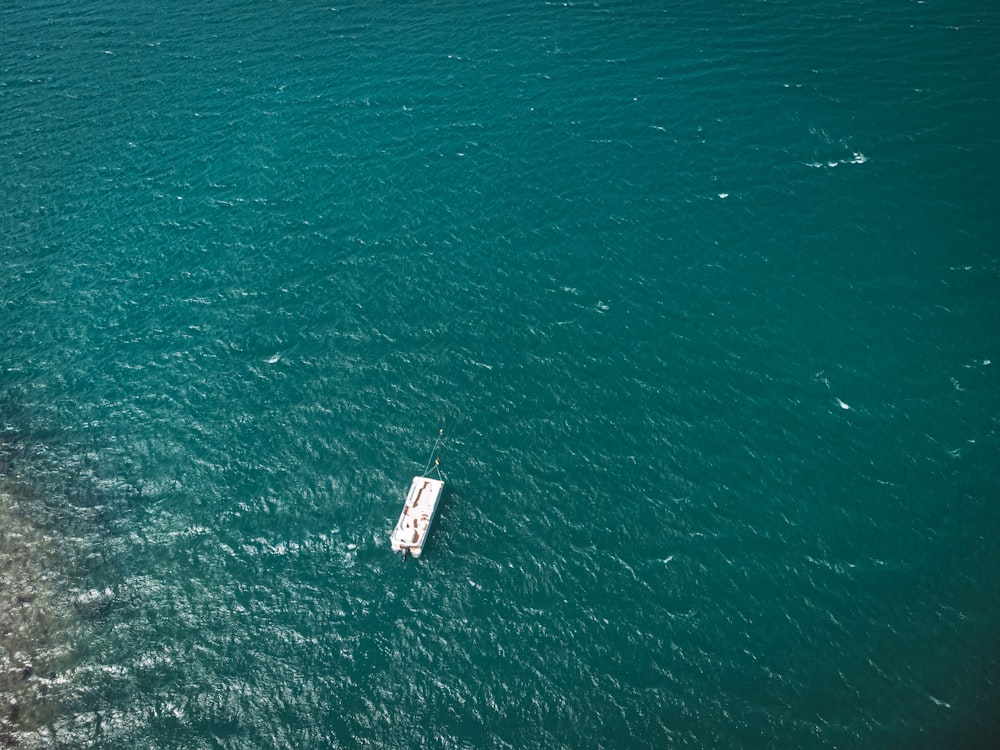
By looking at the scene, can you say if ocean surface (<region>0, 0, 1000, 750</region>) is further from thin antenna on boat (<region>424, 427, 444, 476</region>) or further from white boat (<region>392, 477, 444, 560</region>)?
white boat (<region>392, 477, 444, 560</region>)

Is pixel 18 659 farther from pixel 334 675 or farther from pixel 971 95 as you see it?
pixel 971 95

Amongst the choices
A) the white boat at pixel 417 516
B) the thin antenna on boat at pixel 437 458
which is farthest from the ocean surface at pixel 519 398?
the white boat at pixel 417 516

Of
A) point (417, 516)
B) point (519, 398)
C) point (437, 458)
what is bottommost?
point (417, 516)

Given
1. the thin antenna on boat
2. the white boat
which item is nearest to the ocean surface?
the thin antenna on boat

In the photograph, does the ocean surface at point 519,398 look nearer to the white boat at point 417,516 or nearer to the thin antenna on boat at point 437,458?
the thin antenna on boat at point 437,458

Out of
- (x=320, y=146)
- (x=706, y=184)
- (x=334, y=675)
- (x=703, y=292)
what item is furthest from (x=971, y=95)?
(x=334, y=675)

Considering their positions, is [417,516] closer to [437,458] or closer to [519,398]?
[437,458]

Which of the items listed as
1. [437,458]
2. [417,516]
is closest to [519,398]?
[437,458]
